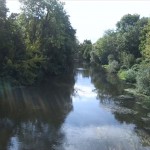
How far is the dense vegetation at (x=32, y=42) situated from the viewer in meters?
42.1

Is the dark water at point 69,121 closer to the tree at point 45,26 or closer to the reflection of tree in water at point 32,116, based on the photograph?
the reflection of tree in water at point 32,116

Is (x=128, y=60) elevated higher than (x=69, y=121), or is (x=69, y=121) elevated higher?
(x=128, y=60)

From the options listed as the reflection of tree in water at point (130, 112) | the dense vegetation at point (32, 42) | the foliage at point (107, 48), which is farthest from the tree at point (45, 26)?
the foliage at point (107, 48)

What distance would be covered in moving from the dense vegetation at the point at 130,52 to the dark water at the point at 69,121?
7.65 meters

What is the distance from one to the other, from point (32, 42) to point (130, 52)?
104 ft

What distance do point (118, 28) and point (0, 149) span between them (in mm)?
96330

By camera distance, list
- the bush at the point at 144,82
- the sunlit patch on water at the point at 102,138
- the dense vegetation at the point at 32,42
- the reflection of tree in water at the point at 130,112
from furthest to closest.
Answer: the bush at the point at 144,82 < the dense vegetation at the point at 32,42 < the reflection of tree in water at the point at 130,112 < the sunlit patch on water at the point at 102,138

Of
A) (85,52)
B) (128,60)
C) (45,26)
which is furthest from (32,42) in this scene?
(85,52)

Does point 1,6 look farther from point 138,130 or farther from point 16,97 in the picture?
point 138,130

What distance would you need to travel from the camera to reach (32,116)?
2870 centimetres

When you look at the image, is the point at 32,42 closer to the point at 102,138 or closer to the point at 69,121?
the point at 69,121

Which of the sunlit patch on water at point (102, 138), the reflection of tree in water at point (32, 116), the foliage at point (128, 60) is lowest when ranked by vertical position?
the sunlit patch on water at point (102, 138)

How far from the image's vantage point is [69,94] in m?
42.7

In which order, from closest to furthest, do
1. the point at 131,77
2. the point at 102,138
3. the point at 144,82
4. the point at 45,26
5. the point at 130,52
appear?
the point at 102,138 < the point at 144,82 < the point at 45,26 < the point at 131,77 < the point at 130,52
